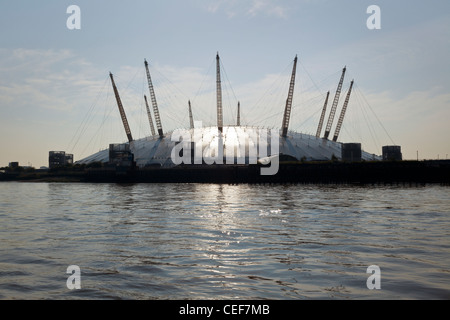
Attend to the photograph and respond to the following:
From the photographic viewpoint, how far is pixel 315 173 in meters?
129

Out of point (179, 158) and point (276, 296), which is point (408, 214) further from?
point (179, 158)

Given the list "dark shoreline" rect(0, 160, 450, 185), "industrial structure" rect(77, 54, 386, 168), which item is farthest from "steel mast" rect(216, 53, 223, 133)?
"dark shoreline" rect(0, 160, 450, 185)

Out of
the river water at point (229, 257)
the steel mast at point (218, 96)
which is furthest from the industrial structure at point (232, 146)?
the river water at point (229, 257)

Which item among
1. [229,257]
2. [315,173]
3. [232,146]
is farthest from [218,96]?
[229,257]

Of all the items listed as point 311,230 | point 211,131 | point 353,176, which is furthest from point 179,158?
point 311,230

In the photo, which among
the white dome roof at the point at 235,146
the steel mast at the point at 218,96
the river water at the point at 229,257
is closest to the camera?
the river water at the point at 229,257

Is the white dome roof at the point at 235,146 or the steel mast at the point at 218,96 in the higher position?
the steel mast at the point at 218,96

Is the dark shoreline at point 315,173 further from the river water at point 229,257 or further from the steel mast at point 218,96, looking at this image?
the river water at point 229,257

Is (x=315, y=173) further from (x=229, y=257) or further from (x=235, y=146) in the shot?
(x=229, y=257)

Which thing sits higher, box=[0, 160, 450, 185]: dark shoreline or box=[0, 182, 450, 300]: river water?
box=[0, 160, 450, 185]: dark shoreline

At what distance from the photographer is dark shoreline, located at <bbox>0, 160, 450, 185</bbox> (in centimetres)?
12269

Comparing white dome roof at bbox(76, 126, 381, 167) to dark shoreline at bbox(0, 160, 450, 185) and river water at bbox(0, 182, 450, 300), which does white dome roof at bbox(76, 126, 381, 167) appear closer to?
dark shoreline at bbox(0, 160, 450, 185)

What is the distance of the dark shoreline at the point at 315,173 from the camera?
123 metres

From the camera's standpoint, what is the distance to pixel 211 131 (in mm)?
169500
